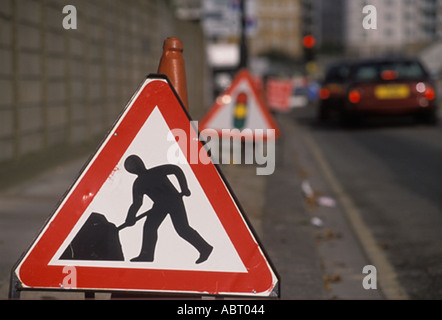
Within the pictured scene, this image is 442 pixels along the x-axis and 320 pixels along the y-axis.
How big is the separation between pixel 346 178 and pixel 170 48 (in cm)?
791

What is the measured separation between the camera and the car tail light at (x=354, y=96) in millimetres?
18953

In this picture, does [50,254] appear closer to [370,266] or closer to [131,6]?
[370,266]

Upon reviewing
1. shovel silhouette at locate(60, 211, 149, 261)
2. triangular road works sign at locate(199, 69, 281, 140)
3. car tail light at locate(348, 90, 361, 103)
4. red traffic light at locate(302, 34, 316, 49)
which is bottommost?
car tail light at locate(348, 90, 361, 103)

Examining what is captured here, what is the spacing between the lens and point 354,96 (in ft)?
62.5

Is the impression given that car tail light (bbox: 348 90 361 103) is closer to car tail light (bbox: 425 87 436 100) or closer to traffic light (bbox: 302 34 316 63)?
car tail light (bbox: 425 87 436 100)

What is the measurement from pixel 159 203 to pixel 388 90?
16675 mm

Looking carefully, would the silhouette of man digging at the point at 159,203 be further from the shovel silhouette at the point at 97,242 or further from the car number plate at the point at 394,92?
the car number plate at the point at 394,92

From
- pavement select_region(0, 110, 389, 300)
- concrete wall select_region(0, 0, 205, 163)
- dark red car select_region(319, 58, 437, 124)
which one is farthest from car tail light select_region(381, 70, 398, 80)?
pavement select_region(0, 110, 389, 300)

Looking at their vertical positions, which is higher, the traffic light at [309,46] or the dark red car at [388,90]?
the traffic light at [309,46]

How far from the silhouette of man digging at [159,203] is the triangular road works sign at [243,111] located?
19.9 feet

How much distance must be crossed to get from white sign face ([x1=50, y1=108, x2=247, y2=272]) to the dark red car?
649 inches

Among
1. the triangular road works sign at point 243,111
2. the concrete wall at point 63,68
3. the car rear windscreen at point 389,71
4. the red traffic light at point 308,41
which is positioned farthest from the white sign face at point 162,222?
the red traffic light at point 308,41

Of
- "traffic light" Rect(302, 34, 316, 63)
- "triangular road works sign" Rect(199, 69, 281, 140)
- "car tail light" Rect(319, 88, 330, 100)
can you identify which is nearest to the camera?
"triangular road works sign" Rect(199, 69, 281, 140)

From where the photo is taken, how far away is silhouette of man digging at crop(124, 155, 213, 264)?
2781 mm
